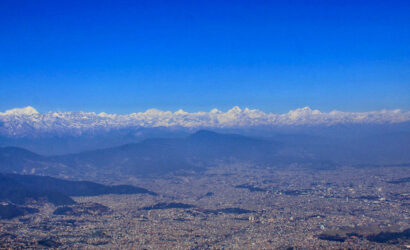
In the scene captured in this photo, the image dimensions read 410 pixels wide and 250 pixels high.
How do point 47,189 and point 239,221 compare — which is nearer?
point 239,221

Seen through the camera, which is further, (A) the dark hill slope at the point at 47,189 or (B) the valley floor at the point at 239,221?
(A) the dark hill slope at the point at 47,189

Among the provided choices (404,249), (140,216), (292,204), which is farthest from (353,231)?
(140,216)

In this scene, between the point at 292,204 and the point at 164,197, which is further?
the point at 164,197

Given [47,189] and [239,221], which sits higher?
[47,189]

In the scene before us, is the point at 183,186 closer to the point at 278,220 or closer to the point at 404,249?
the point at 278,220

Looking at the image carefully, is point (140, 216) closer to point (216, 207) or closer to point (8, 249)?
point (216, 207)

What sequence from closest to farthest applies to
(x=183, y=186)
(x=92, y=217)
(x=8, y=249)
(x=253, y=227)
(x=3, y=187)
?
(x=8, y=249) → (x=253, y=227) → (x=92, y=217) → (x=3, y=187) → (x=183, y=186)

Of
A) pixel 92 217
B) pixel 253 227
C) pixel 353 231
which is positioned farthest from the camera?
pixel 92 217

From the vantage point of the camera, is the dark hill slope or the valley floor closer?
the valley floor

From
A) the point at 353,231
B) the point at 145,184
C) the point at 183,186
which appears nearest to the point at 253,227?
the point at 353,231
